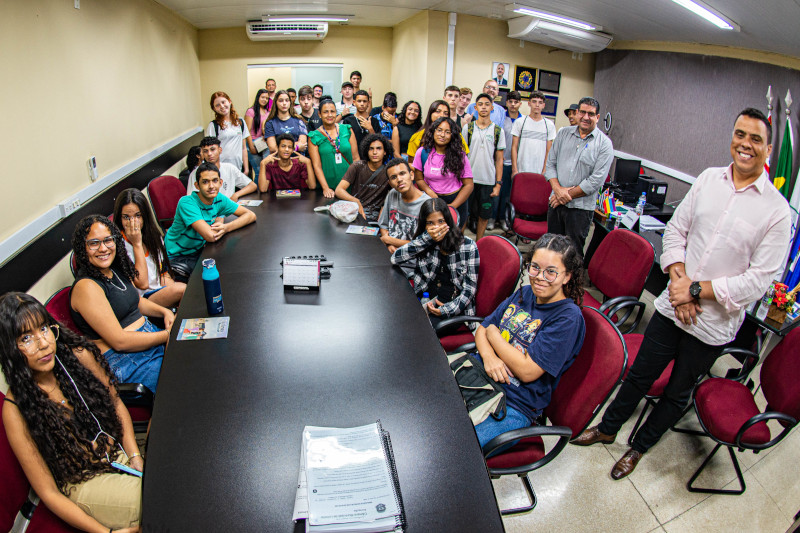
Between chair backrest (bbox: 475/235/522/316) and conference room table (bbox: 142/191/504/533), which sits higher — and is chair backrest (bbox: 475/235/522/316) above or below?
above

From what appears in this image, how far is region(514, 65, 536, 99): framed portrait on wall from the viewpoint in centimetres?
730

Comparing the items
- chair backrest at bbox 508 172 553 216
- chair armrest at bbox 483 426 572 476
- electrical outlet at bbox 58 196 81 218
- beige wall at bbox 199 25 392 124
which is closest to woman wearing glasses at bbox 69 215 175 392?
electrical outlet at bbox 58 196 81 218

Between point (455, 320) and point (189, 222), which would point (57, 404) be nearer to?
point (455, 320)

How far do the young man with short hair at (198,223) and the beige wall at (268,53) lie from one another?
5.63 m

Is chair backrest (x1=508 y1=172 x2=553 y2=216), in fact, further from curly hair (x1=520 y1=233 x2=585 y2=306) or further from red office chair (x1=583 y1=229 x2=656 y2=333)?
curly hair (x1=520 y1=233 x2=585 y2=306)

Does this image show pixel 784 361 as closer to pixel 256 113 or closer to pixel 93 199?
pixel 93 199

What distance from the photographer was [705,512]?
6.77 ft

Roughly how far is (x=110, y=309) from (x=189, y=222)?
1.14 meters

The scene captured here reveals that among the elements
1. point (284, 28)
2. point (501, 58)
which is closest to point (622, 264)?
point (501, 58)

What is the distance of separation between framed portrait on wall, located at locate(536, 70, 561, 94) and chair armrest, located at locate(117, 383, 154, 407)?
7.44 meters

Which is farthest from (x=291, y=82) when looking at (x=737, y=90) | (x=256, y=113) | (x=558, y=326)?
(x=558, y=326)

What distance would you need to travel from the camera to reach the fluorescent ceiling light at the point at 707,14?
128 inches

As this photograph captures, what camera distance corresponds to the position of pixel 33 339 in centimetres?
144

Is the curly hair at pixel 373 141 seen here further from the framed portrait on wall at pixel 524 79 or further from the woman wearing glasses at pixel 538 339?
the framed portrait on wall at pixel 524 79
